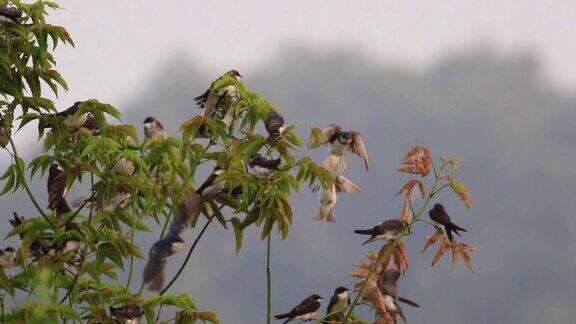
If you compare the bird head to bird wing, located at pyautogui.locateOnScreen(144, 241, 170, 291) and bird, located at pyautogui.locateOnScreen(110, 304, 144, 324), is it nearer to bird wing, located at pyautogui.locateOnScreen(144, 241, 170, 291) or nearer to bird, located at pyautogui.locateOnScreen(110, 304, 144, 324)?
bird wing, located at pyautogui.locateOnScreen(144, 241, 170, 291)

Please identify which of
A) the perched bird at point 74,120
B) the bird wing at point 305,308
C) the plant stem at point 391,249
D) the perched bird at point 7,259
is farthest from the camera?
the perched bird at point 7,259

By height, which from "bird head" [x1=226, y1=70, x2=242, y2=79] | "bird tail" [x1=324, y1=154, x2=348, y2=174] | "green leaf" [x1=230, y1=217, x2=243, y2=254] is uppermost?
"bird head" [x1=226, y1=70, x2=242, y2=79]

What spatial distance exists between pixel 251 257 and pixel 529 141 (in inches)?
1020

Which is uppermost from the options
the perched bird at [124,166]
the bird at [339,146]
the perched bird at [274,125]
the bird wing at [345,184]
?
the perched bird at [274,125]

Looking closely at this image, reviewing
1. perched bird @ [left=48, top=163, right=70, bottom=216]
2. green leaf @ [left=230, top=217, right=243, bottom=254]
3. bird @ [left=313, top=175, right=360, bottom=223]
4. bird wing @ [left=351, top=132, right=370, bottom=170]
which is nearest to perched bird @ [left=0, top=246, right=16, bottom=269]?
perched bird @ [left=48, top=163, right=70, bottom=216]

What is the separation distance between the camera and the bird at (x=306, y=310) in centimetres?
735

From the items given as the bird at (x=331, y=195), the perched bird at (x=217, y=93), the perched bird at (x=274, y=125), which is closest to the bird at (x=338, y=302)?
the bird at (x=331, y=195)

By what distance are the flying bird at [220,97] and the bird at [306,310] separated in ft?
3.67

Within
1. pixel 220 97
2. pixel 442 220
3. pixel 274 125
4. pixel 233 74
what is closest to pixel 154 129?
pixel 220 97

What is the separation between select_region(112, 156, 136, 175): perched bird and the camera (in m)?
7.22

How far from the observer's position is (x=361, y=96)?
394 feet

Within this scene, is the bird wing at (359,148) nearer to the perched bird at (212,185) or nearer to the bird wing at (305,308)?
the perched bird at (212,185)

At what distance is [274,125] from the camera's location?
6902mm

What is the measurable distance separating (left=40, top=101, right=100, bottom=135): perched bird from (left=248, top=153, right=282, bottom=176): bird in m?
1.16
